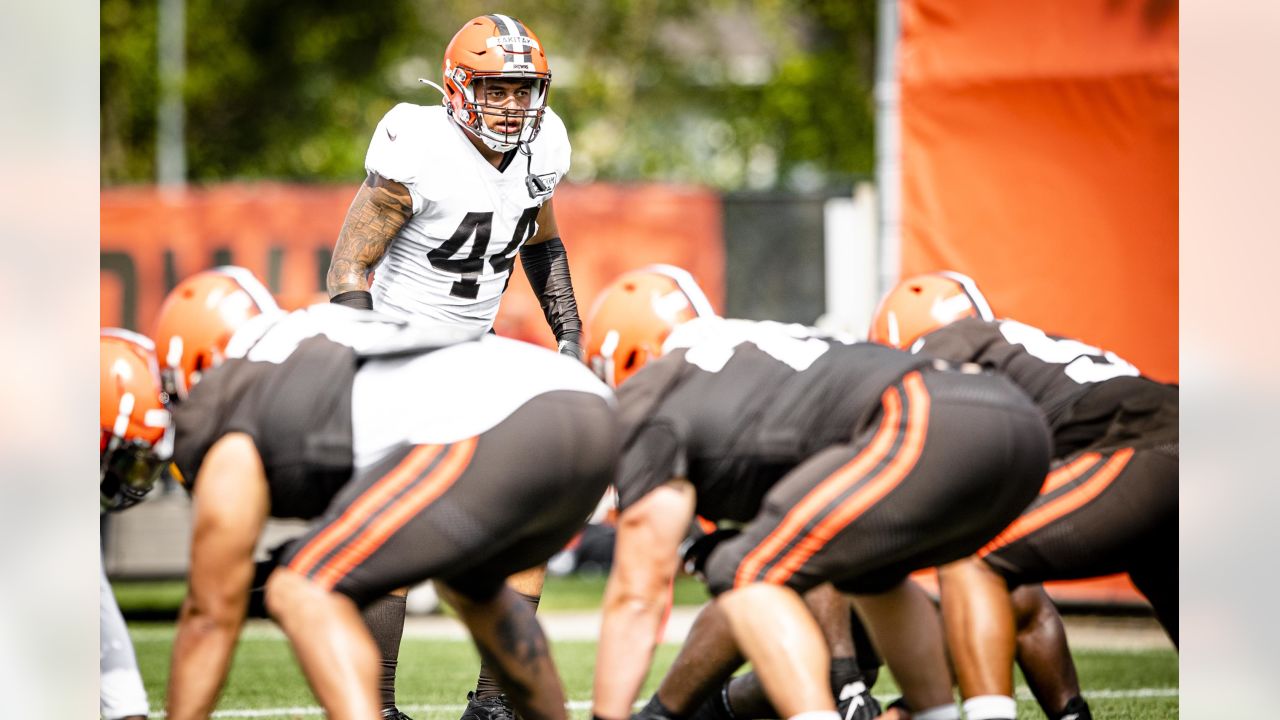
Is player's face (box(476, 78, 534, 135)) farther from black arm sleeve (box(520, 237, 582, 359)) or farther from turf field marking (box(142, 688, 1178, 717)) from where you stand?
turf field marking (box(142, 688, 1178, 717))

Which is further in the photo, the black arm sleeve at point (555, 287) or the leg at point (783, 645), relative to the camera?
the black arm sleeve at point (555, 287)

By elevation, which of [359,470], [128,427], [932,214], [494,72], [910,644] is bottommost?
[910,644]

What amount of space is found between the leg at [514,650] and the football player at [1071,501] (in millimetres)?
1087

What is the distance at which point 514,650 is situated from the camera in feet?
12.3

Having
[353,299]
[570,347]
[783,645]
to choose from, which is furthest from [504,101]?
[783,645]

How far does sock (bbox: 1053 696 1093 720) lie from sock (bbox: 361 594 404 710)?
1.94 metres

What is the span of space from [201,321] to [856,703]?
9.89 feet

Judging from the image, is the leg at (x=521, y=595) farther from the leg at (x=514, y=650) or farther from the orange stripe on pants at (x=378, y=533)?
the orange stripe on pants at (x=378, y=533)

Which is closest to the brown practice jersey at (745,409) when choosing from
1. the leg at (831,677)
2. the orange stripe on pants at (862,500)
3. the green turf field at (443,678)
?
the orange stripe on pants at (862,500)

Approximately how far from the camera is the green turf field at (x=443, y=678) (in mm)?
5852

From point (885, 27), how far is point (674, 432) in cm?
577

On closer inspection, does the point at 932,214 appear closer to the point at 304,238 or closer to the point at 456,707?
the point at 456,707
